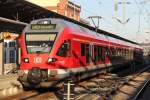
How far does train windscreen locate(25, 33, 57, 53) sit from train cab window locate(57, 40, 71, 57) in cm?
47

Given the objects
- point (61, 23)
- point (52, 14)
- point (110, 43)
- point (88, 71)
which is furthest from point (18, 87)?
point (110, 43)

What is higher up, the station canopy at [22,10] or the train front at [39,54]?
the station canopy at [22,10]

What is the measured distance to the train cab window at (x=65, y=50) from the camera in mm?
18303

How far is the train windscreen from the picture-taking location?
1819 cm

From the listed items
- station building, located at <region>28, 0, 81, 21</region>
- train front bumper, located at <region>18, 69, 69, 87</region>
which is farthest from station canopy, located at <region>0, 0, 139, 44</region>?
station building, located at <region>28, 0, 81, 21</region>

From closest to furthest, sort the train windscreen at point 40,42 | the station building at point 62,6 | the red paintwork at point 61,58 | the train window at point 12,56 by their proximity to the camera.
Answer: the red paintwork at point 61,58 → the train windscreen at point 40,42 → the train window at point 12,56 → the station building at point 62,6

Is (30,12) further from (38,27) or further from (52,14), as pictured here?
(38,27)

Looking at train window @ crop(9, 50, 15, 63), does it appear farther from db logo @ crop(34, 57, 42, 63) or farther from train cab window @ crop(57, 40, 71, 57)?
db logo @ crop(34, 57, 42, 63)

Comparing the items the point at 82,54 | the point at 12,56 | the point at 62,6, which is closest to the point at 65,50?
the point at 82,54

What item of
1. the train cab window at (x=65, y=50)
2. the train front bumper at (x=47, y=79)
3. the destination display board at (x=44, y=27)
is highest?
the destination display board at (x=44, y=27)

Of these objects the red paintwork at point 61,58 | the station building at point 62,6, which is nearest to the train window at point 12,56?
the red paintwork at point 61,58

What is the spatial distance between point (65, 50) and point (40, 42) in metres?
1.18

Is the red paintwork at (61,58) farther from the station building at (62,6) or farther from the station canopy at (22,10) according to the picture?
the station building at (62,6)

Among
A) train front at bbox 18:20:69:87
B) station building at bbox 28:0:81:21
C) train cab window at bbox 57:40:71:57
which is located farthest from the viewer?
station building at bbox 28:0:81:21
